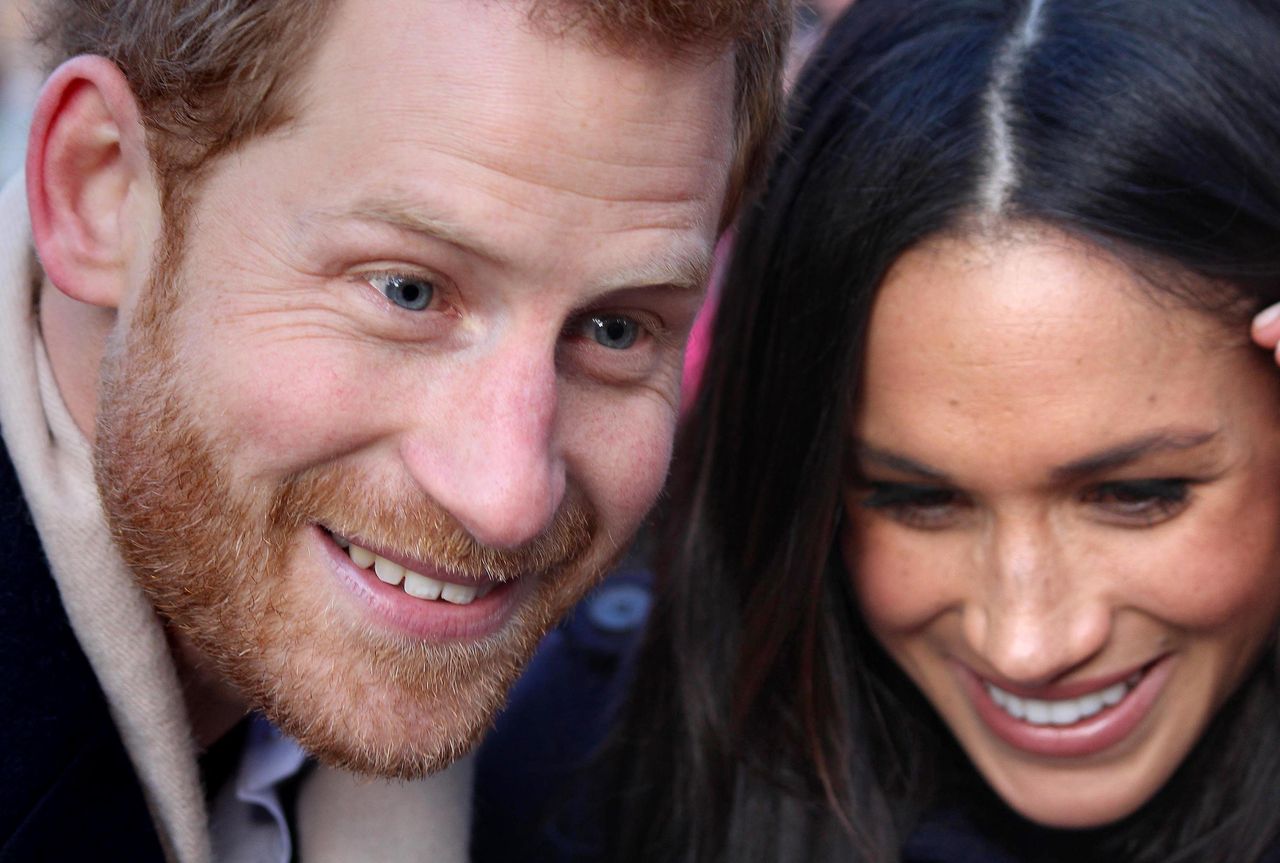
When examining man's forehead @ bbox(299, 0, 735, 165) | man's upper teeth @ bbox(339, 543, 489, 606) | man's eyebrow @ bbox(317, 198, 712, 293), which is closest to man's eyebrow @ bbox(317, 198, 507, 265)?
man's eyebrow @ bbox(317, 198, 712, 293)

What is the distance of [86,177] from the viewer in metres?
2.38

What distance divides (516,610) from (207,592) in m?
0.49

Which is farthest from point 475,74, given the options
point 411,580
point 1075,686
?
point 1075,686

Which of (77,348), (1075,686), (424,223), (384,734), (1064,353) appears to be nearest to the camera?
(424,223)

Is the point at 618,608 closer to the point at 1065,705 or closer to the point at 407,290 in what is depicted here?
the point at 1065,705

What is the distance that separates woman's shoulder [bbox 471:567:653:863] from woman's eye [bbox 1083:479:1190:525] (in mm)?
1134

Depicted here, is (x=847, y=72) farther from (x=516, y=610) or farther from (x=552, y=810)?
(x=552, y=810)

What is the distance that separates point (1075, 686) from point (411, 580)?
1231mm

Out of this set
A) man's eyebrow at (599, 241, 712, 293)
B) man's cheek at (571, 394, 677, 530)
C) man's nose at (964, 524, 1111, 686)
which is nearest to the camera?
man's eyebrow at (599, 241, 712, 293)

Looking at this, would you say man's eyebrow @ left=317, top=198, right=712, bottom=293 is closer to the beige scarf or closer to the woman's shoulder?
the beige scarf

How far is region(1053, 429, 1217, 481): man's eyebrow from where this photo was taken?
2549 millimetres

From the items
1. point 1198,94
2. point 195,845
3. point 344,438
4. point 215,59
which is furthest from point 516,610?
point 1198,94

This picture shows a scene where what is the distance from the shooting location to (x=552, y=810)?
3.32m

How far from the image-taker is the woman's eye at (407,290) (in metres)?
2.21
